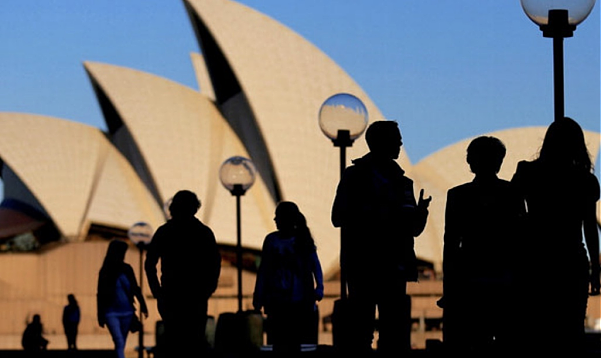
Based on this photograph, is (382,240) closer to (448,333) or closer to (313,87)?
(448,333)

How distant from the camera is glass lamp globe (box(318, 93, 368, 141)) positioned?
1243 centimetres

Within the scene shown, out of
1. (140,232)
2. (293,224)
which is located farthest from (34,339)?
(293,224)

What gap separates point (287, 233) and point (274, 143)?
2701 centimetres

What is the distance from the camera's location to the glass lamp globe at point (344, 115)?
12.4 metres

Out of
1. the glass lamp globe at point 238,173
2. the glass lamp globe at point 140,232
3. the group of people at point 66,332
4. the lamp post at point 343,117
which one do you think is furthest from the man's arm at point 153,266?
the glass lamp globe at point 140,232

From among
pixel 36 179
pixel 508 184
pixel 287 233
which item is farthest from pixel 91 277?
pixel 508 184

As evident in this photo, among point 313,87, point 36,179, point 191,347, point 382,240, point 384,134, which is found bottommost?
point 191,347

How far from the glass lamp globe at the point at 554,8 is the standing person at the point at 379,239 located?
1.72m

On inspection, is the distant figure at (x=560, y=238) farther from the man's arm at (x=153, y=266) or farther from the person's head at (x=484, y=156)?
the man's arm at (x=153, y=266)

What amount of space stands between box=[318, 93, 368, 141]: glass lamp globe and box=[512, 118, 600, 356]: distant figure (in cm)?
580

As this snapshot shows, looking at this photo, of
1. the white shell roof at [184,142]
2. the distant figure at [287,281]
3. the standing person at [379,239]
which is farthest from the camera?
the white shell roof at [184,142]

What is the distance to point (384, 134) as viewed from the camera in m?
6.92

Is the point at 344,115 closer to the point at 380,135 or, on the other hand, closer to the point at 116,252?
the point at 116,252

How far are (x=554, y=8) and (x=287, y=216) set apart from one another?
2041mm
